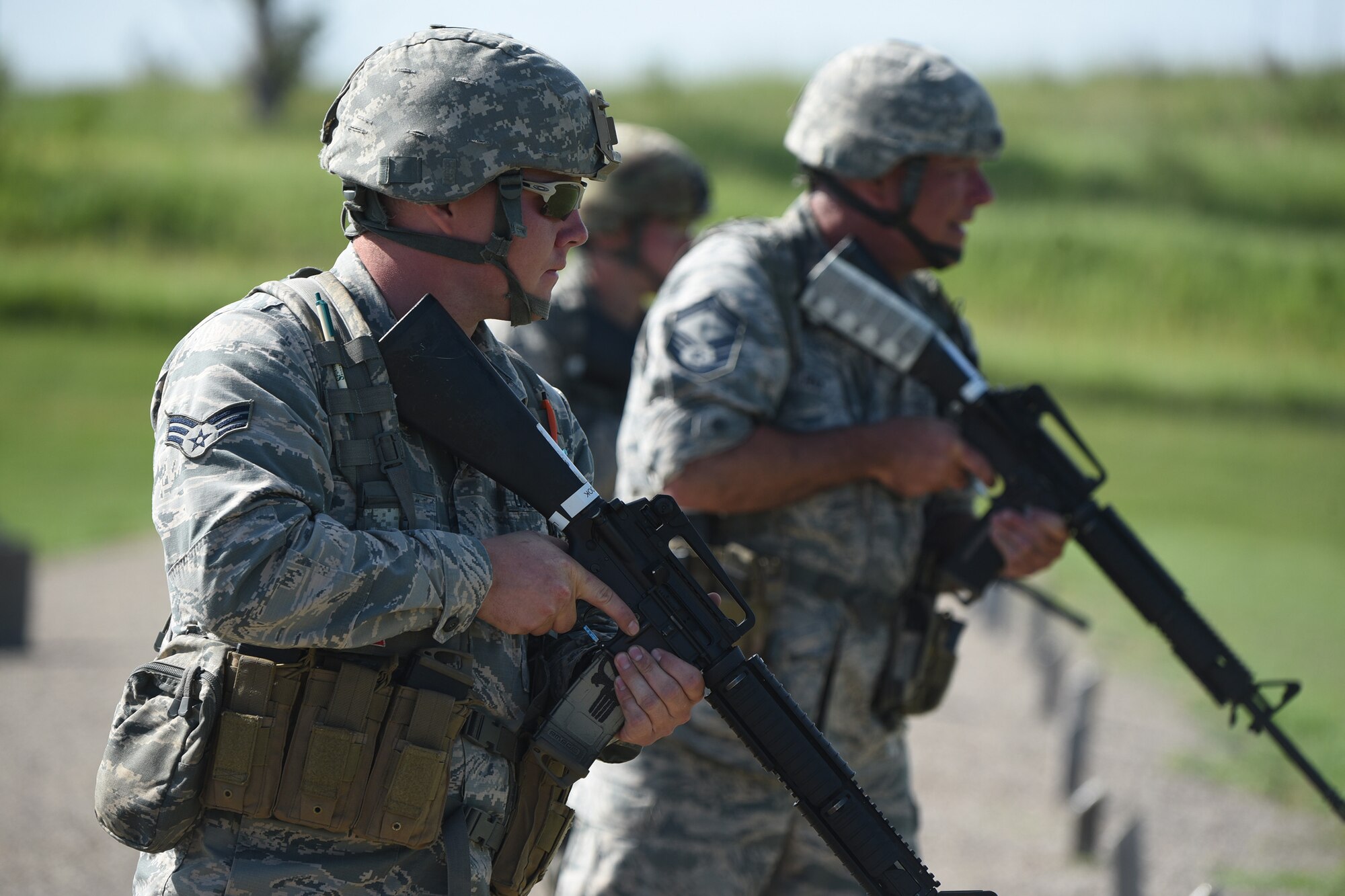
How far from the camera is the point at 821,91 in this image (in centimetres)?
423

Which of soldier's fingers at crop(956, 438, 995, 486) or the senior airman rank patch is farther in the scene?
soldier's fingers at crop(956, 438, 995, 486)

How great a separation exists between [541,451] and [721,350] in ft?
3.98

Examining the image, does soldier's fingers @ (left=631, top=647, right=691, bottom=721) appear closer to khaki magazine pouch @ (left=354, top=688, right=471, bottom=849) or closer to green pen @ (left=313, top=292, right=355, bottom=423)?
khaki magazine pouch @ (left=354, top=688, right=471, bottom=849)

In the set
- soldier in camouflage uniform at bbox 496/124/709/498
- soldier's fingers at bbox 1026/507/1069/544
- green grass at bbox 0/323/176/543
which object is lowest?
green grass at bbox 0/323/176/543

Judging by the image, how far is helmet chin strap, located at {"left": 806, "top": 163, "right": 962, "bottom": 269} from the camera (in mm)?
4078

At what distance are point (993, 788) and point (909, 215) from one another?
17.7 ft

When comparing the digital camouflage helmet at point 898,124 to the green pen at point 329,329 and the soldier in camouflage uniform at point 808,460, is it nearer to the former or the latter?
the soldier in camouflage uniform at point 808,460

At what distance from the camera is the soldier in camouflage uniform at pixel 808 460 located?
3.74 meters

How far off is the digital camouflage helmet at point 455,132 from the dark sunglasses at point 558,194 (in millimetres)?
29

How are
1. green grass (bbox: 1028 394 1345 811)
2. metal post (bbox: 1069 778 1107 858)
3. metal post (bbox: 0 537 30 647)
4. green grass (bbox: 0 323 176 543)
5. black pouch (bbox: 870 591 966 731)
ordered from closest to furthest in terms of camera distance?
1. black pouch (bbox: 870 591 966 731)
2. metal post (bbox: 1069 778 1107 858)
3. green grass (bbox: 1028 394 1345 811)
4. metal post (bbox: 0 537 30 647)
5. green grass (bbox: 0 323 176 543)

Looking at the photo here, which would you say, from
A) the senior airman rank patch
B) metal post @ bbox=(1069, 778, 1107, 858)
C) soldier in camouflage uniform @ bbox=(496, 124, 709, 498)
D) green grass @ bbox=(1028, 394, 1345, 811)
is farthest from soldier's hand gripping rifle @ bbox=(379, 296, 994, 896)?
Result: metal post @ bbox=(1069, 778, 1107, 858)

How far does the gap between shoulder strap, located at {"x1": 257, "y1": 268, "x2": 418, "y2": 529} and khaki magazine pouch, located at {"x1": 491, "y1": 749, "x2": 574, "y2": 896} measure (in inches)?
21.2

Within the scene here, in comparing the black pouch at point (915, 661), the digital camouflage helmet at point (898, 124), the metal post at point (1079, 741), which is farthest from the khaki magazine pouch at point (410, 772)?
the metal post at point (1079, 741)

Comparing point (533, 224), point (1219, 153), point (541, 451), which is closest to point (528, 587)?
point (541, 451)
